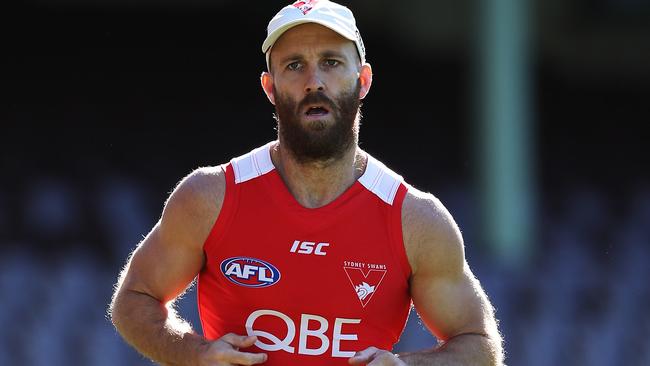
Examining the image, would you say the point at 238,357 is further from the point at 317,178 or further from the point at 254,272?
the point at 317,178

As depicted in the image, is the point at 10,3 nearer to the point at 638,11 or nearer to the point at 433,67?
the point at 433,67

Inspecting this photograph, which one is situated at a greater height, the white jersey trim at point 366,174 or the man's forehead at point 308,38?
the man's forehead at point 308,38

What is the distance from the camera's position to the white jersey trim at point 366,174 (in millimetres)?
4368

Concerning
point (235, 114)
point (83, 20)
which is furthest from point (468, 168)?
point (83, 20)

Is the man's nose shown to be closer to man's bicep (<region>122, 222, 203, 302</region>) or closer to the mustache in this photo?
the mustache

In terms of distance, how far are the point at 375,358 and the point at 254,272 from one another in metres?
0.52

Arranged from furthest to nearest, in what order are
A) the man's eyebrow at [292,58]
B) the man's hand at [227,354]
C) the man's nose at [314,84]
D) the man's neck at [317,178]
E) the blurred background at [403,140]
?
the blurred background at [403,140] → the man's neck at [317,178] → the man's eyebrow at [292,58] → the man's nose at [314,84] → the man's hand at [227,354]

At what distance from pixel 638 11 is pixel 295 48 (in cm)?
1540

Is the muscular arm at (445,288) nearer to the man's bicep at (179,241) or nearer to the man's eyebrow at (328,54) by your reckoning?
the man's eyebrow at (328,54)

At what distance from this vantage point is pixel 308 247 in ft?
14.0

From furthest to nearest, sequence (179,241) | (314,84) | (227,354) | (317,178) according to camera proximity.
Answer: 1. (317,178)
2. (179,241)
3. (314,84)
4. (227,354)

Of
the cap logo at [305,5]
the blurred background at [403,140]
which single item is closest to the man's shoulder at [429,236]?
the cap logo at [305,5]

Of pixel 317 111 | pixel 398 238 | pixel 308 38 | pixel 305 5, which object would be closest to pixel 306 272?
pixel 398 238

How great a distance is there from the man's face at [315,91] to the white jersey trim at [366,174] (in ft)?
0.43
